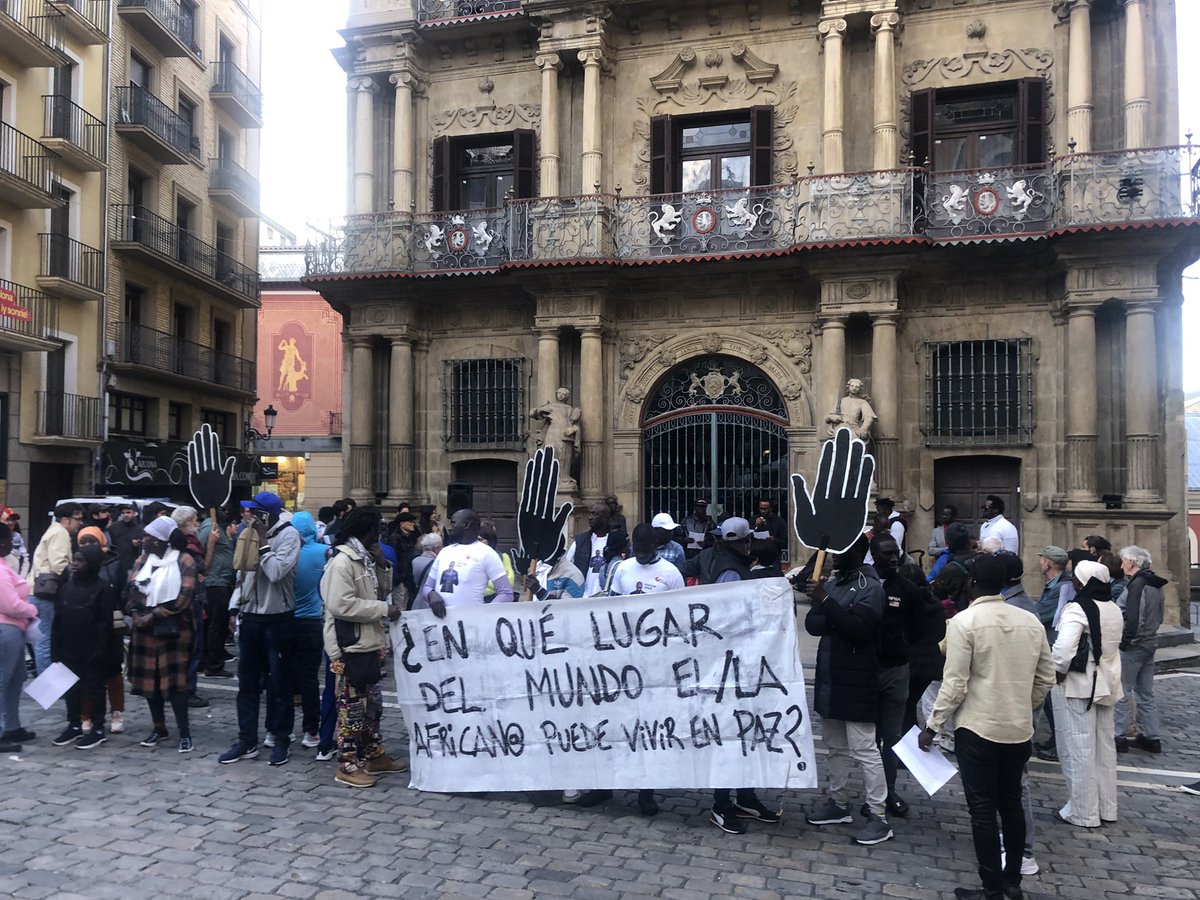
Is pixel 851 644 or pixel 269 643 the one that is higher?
pixel 851 644

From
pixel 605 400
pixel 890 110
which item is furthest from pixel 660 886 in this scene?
pixel 890 110

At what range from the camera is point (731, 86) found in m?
17.0

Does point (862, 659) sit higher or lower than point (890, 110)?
lower

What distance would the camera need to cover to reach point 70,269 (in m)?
21.6

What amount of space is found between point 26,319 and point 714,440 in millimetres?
14386

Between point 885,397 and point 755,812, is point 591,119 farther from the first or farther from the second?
point 755,812

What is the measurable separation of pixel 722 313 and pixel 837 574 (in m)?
11.4

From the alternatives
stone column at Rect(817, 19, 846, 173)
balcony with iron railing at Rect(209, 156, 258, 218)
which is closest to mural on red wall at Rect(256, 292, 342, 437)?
balcony with iron railing at Rect(209, 156, 258, 218)

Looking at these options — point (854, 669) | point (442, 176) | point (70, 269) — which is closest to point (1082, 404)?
point (854, 669)

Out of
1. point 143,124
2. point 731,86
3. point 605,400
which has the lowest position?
point 605,400

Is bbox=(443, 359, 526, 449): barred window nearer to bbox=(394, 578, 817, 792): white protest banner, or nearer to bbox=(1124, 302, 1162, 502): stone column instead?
bbox=(1124, 302, 1162, 502): stone column

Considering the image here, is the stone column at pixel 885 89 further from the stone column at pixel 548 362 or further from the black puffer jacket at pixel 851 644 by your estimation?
the black puffer jacket at pixel 851 644

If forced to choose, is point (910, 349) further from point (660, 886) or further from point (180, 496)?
point (180, 496)

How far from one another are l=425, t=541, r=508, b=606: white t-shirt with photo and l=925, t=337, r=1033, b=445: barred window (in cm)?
1079
